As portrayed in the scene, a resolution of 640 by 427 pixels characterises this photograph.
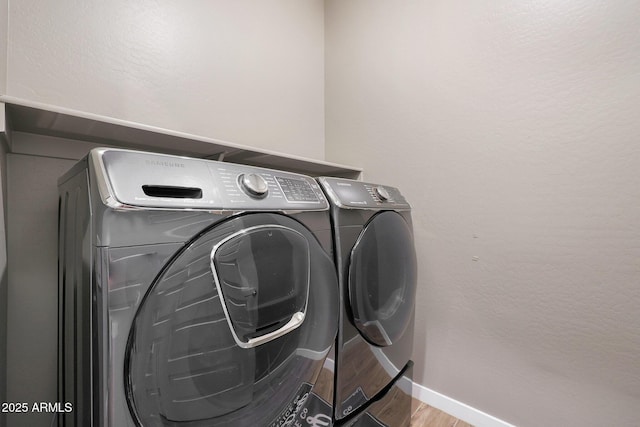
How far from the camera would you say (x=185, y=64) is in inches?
49.1

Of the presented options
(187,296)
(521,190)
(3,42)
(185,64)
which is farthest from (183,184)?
(521,190)

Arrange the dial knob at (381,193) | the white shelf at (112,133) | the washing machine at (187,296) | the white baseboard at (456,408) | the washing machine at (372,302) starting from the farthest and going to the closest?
the white baseboard at (456,408), the dial knob at (381,193), the washing machine at (372,302), the white shelf at (112,133), the washing machine at (187,296)

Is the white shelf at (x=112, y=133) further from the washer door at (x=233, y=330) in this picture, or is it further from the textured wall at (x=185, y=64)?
the washer door at (x=233, y=330)

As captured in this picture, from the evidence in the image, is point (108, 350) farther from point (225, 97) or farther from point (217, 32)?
point (217, 32)

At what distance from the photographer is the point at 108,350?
443 mm

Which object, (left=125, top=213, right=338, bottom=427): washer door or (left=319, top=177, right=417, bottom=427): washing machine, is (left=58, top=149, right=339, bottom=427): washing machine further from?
(left=319, top=177, right=417, bottom=427): washing machine

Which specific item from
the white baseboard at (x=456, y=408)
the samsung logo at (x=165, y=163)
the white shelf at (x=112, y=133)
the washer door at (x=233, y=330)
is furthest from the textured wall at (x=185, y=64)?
the white baseboard at (x=456, y=408)

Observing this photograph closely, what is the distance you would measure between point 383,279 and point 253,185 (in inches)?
24.5

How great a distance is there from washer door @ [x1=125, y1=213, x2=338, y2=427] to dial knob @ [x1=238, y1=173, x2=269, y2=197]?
6 centimetres

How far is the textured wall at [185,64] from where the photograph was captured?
3.04 feet

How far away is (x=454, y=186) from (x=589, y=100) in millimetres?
557

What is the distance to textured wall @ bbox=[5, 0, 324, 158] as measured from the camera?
925 millimetres

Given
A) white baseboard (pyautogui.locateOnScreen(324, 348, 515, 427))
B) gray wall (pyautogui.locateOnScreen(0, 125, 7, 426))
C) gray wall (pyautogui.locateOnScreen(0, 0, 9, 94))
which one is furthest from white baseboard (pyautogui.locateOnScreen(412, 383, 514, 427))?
gray wall (pyautogui.locateOnScreen(0, 0, 9, 94))

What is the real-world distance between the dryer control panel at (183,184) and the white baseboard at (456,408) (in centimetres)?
130
